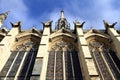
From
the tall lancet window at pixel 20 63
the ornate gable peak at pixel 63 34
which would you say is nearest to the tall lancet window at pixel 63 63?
the ornate gable peak at pixel 63 34

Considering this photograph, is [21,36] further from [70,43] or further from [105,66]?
[105,66]

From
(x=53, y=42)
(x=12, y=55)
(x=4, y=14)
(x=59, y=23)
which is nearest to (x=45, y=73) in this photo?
(x=12, y=55)

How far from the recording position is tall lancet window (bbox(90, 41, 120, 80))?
Result: 1351 centimetres

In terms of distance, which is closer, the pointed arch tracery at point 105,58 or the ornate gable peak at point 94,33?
the pointed arch tracery at point 105,58

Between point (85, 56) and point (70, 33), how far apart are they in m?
6.17

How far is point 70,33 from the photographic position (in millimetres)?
19031

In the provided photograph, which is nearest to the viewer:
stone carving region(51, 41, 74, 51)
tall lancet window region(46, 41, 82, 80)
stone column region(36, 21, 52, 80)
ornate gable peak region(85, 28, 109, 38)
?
stone column region(36, 21, 52, 80)

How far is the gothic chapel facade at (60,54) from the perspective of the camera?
1297 cm

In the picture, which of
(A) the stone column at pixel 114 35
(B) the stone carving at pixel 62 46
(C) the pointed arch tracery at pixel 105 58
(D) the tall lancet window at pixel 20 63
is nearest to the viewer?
(D) the tall lancet window at pixel 20 63

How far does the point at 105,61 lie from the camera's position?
15.2 metres

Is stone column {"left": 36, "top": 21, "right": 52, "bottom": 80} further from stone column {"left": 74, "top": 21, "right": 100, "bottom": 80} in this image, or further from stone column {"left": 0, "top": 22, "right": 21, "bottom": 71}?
stone column {"left": 0, "top": 22, "right": 21, "bottom": 71}

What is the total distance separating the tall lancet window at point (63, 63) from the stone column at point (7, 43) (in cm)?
296

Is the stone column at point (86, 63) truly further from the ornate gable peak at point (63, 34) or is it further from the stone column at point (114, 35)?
the stone column at point (114, 35)

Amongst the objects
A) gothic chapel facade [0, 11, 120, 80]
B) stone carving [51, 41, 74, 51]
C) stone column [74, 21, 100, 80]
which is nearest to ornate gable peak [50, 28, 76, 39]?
gothic chapel facade [0, 11, 120, 80]
